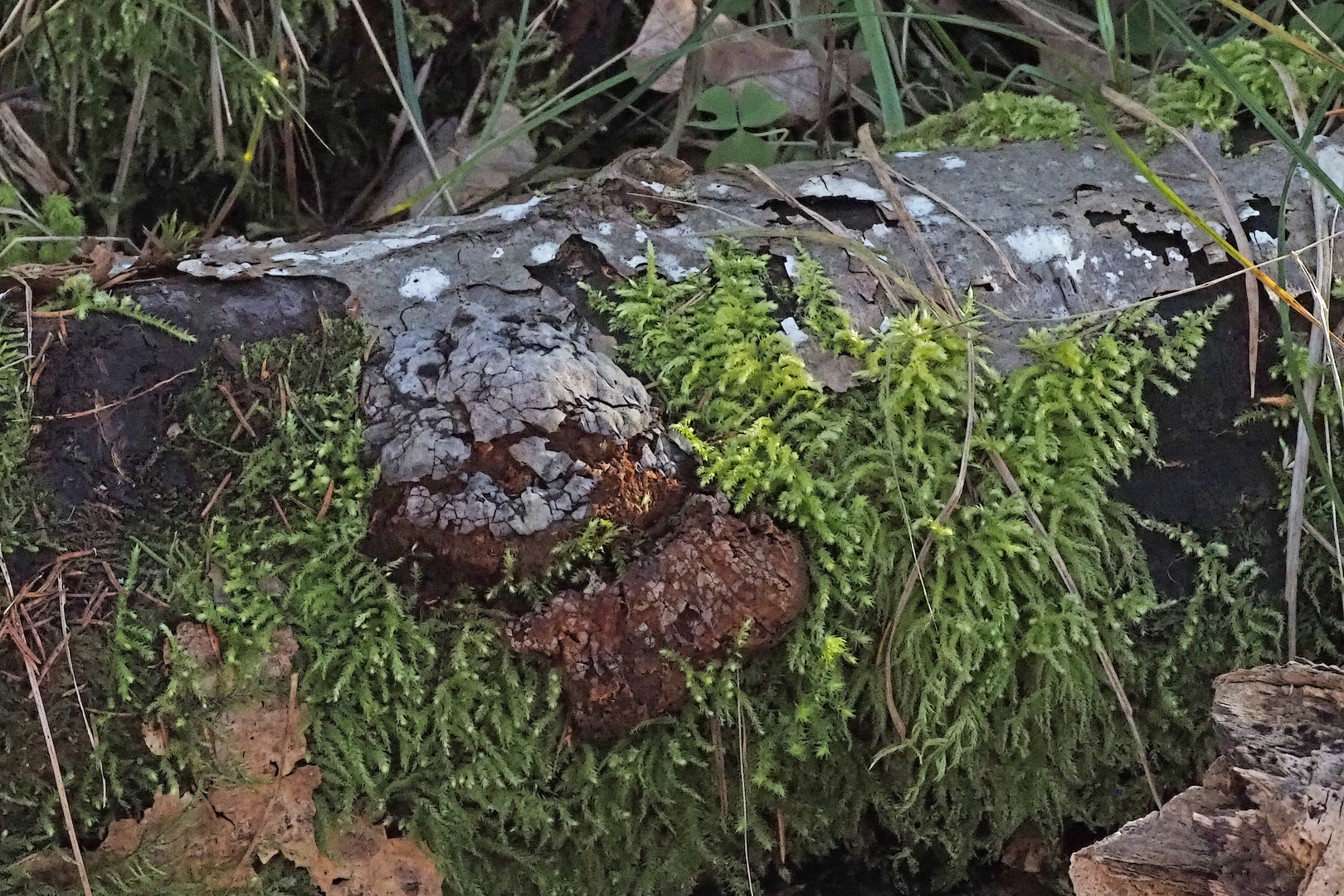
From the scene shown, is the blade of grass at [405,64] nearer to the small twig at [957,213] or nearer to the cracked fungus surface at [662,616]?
the small twig at [957,213]

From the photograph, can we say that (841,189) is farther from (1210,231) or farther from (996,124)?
(1210,231)

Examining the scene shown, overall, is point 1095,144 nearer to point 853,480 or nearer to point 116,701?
point 853,480

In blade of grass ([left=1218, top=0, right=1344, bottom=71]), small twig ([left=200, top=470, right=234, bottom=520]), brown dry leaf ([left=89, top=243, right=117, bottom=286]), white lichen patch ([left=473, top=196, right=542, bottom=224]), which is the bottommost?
small twig ([left=200, top=470, right=234, bottom=520])

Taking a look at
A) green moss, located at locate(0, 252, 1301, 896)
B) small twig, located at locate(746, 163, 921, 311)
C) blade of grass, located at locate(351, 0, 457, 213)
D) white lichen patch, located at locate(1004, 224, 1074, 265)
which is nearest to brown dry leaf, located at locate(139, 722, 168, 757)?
green moss, located at locate(0, 252, 1301, 896)

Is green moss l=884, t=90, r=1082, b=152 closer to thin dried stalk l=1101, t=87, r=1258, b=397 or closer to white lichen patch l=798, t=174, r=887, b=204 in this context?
thin dried stalk l=1101, t=87, r=1258, b=397

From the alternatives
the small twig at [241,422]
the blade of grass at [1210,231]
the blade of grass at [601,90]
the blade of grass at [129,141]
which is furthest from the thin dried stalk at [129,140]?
the blade of grass at [1210,231]

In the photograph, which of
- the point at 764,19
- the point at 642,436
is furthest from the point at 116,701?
the point at 764,19

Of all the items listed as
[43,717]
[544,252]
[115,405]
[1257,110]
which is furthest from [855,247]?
[43,717]
